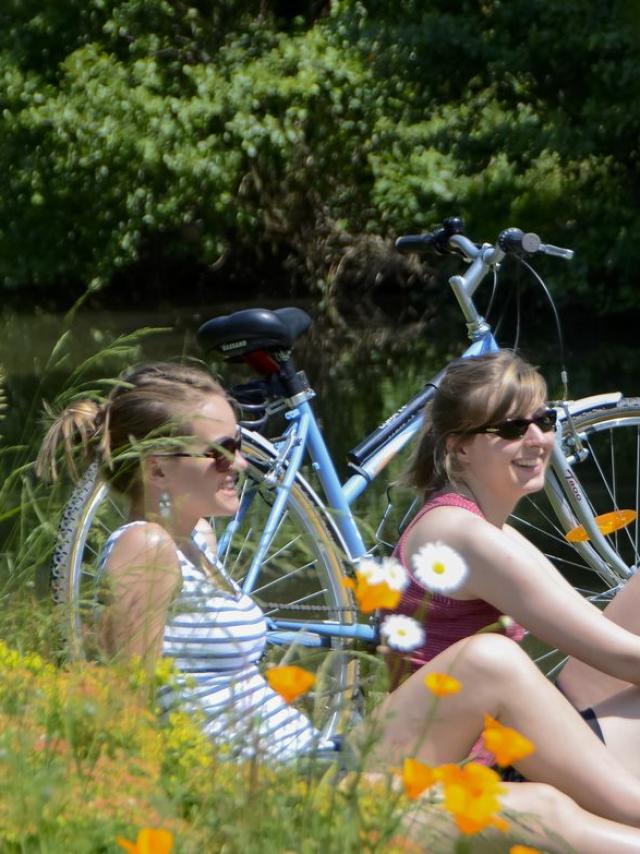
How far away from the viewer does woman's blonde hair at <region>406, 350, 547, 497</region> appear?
359 centimetres

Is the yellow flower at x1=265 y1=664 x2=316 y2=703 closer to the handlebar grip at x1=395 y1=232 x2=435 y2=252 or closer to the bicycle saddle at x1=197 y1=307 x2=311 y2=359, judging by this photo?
the bicycle saddle at x1=197 y1=307 x2=311 y2=359

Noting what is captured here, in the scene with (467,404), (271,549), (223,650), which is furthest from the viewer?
(271,549)

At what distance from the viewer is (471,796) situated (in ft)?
5.85

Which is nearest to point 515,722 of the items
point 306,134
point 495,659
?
point 495,659

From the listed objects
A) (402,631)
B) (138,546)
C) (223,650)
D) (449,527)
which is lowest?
(223,650)

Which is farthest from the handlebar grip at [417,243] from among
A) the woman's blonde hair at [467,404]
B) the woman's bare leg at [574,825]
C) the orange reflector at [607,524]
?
the woman's bare leg at [574,825]

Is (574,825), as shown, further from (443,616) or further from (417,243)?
(417,243)

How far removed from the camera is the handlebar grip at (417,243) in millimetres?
5094

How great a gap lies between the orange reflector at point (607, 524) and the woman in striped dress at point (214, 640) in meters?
1.57

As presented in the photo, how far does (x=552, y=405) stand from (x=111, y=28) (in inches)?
688

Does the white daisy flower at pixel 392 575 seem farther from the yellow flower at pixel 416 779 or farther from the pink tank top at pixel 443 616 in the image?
the pink tank top at pixel 443 616

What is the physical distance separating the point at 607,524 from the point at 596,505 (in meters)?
2.73

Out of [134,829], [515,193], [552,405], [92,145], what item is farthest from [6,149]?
[134,829]

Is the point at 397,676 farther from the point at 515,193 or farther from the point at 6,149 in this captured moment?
the point at 6,149
